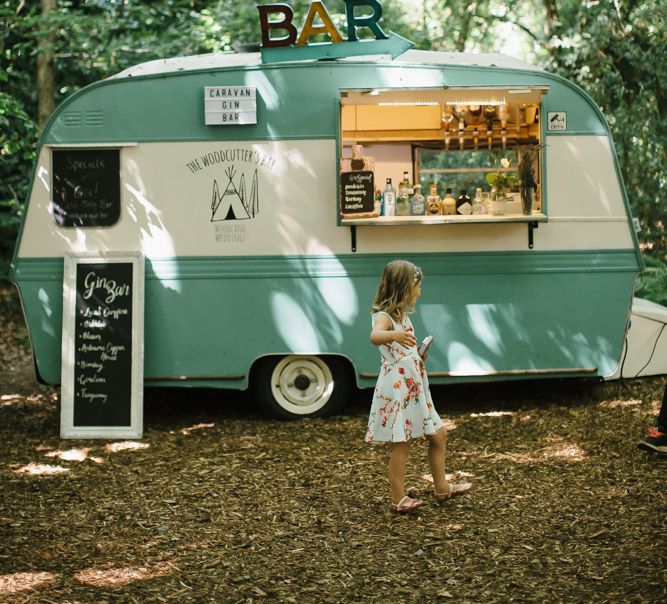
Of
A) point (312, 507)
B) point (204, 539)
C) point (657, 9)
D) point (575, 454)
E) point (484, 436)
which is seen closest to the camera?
point (204, 539)

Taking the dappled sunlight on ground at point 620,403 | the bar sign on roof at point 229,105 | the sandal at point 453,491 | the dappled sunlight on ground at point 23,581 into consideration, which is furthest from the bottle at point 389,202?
the dappled sunlight on ground at point 23,581

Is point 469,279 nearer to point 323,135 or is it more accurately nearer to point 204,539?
point 323,135

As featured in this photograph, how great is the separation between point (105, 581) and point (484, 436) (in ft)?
11.0

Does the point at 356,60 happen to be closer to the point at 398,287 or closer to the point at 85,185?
the point at 85,185

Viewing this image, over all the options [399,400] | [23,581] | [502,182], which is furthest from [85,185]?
[23,581]

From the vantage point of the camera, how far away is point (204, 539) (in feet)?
16.3

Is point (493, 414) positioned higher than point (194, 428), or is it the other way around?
point (493, 414)

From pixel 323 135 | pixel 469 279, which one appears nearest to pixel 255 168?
pixel 323 135

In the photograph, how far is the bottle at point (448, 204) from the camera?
7.30 metres

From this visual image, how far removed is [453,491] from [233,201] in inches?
116

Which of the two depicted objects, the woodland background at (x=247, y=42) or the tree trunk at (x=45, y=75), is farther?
the tree trunk at (x=45, y=75)

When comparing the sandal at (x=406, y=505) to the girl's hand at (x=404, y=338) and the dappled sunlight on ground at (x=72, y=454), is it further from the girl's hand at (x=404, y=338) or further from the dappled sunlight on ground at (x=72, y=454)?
the dappled sunlight on ground at (x=72, y=454)

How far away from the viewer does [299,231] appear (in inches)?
287

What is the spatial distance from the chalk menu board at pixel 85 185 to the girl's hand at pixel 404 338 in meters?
3.14
